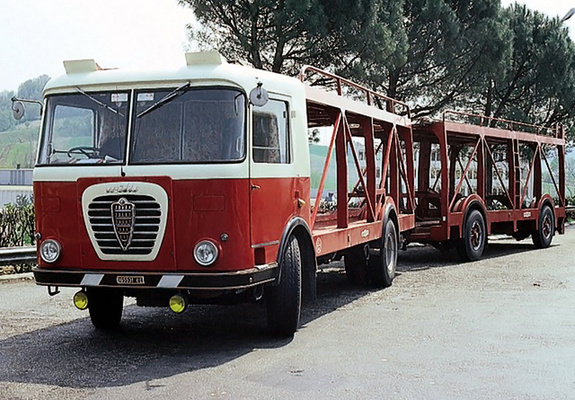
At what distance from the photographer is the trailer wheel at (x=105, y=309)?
809cm

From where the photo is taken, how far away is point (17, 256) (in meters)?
12.3

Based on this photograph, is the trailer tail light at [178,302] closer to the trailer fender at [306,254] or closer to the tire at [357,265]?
the trailer fender at [306,254]

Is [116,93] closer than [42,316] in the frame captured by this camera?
Yes

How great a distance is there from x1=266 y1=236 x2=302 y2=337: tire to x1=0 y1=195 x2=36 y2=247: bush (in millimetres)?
7426

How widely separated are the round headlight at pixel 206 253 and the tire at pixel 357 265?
4.42 metres

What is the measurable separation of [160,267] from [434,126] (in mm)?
9102

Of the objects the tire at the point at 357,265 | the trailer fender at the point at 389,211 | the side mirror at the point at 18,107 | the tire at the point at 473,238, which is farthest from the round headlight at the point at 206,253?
the tire at the point at 473,238

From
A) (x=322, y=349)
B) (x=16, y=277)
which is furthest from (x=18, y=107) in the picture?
(x=16, y=277)

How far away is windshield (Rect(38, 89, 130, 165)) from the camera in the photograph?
7.20m

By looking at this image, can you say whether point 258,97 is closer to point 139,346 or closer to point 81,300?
point 81,300

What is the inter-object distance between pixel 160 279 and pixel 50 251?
1.12 m

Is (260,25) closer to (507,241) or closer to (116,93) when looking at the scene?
(507,241)

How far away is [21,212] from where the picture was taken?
1376 cm

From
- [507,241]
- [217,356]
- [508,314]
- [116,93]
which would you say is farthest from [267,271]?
[507,241]
